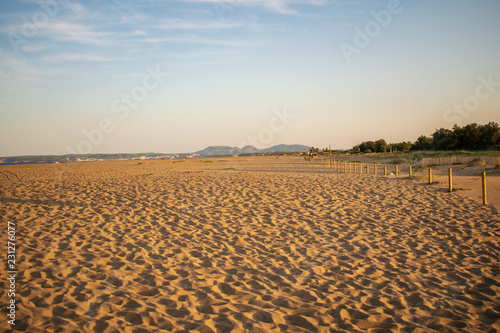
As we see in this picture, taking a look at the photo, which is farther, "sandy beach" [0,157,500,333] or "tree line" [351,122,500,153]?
"tree line" [351,122,500,153]

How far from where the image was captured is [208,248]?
19.0 ft

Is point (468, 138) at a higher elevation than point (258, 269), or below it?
higher

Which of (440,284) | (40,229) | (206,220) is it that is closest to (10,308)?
(40,229)

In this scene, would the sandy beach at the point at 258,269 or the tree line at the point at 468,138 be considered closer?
the sandy beach at the point at 258,269

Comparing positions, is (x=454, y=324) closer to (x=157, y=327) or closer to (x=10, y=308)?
(x=157, y=327)

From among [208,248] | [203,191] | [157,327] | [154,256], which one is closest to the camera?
[157,327]

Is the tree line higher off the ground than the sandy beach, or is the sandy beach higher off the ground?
the tree line

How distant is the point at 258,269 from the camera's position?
4.78 metres

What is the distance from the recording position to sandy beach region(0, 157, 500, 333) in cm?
340

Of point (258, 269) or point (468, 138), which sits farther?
point (468, 138)

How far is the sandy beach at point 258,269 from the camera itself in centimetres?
340

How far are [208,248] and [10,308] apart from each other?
3054 mm

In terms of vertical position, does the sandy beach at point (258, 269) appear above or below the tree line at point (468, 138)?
below

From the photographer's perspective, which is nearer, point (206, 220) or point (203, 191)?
point (206, 220)
